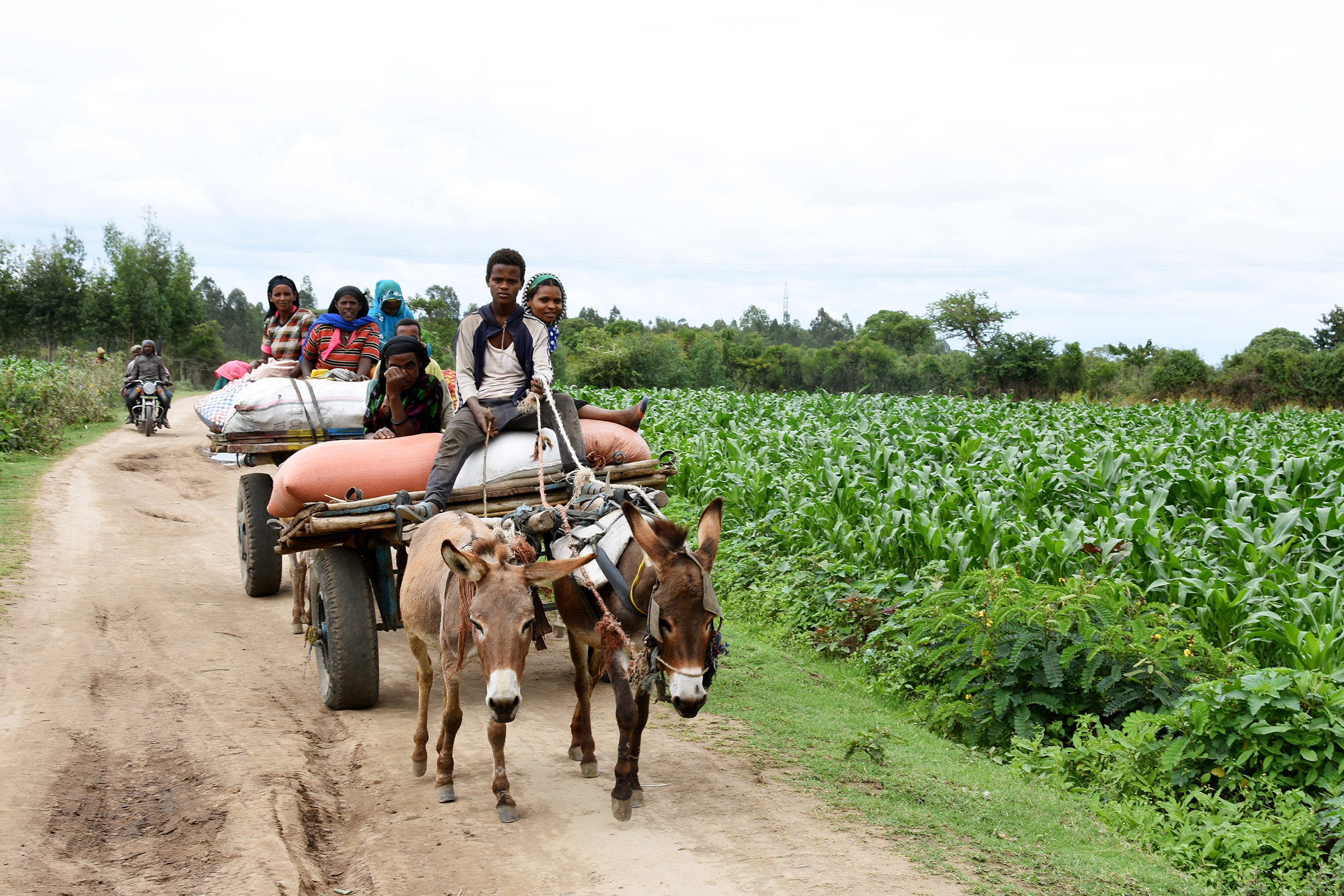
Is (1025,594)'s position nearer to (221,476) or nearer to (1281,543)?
(1281,543)

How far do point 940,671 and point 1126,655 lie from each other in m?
1.34

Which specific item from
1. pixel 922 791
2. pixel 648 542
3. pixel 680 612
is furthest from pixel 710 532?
pixel 922 791

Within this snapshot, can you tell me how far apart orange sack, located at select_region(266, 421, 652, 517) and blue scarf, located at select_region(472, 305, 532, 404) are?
0.43 m

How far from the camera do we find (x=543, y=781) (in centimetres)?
503

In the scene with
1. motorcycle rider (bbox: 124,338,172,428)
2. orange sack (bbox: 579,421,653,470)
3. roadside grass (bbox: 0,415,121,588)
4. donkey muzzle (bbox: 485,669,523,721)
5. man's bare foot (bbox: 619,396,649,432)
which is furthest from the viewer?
motorcycle rider (bbox: 124,338,172,428)

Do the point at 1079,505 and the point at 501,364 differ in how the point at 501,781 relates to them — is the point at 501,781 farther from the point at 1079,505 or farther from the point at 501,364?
the point at 1079,505

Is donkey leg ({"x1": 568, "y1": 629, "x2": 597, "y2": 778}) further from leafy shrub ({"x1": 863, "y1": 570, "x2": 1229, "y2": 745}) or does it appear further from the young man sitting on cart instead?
leafy shrub ({"x1": 863, "y1": 570, "x2": 1229, "y2": 745})

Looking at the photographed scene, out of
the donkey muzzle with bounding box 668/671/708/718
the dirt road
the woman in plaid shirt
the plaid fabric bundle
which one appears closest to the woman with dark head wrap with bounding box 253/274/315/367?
the woman in plaid shirt

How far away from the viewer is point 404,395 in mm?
7004

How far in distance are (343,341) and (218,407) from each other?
1254mm

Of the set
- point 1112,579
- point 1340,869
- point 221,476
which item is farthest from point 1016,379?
point 1340,869

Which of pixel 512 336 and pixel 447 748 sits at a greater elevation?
pixel 512 336

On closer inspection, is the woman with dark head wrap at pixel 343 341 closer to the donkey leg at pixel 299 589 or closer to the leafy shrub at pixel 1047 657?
the donkey leg at pixel 299 589

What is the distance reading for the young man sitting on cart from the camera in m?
6.06
